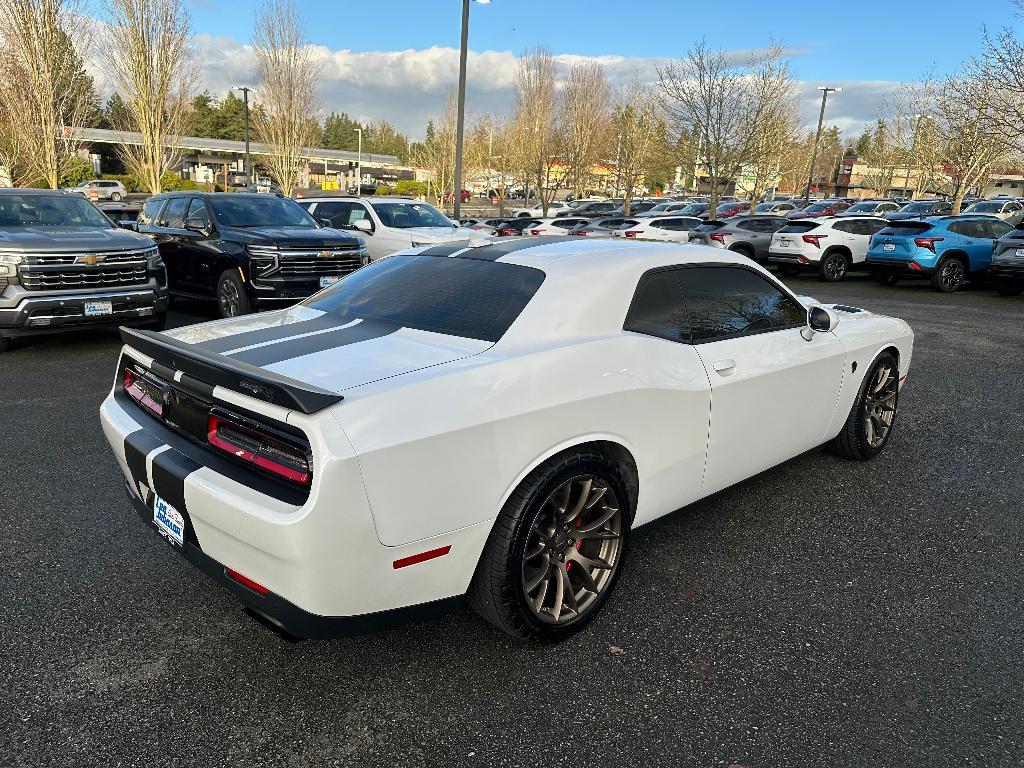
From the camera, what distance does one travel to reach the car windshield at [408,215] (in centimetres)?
1251

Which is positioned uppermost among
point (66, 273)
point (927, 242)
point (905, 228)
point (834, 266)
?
point (905, 228)

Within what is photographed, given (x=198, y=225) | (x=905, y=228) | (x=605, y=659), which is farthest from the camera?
(x=905, y=228)

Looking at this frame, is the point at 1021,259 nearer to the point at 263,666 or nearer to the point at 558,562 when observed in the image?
the point at 558,562

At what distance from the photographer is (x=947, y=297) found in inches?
579

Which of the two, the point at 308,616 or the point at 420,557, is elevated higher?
the point at 420,557

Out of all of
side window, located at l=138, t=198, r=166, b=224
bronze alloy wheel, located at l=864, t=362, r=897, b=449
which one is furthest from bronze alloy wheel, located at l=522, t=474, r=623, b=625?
side window, located at l=138, t=198, r=166, b=224

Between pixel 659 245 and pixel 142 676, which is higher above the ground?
pixel 659 245

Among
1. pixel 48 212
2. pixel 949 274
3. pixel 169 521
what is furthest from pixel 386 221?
pixel 949 274

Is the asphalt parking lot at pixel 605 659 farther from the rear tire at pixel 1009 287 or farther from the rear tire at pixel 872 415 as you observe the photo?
the rear tire at pixel 1009 287

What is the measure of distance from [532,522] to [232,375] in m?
1.12

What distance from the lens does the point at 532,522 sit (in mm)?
2500

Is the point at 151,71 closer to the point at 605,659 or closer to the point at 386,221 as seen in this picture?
the point at 386,221

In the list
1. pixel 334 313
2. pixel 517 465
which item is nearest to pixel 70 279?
pixel 334 313

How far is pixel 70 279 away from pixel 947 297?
15.5 metres
